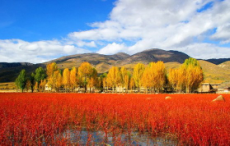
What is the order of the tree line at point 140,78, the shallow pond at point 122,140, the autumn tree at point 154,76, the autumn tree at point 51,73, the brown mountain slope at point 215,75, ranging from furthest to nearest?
the brown mountain slope at point 215,75 → the autumn tree at point 51,73 → the tree line at point 140,78 → the autumn tree at point 154,76 → the shallow pond at point 122,140

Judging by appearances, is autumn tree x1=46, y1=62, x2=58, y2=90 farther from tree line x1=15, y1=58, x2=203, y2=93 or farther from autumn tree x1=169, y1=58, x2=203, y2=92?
autumn tree x1=169, y1=58, x2=203, y2=92

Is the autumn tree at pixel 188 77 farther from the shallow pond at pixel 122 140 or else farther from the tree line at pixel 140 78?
the shallow pond at pixel 122 140

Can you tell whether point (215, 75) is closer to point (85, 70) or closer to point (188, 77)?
point (188, 77)

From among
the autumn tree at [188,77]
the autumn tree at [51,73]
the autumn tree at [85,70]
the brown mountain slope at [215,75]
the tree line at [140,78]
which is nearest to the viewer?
the autumn tree at [188,77]

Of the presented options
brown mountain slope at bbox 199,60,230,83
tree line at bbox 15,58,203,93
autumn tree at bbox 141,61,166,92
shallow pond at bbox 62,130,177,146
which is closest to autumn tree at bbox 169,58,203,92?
tree line at bbox 15,58,203,93

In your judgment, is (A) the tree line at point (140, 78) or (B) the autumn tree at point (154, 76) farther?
(A) the tree line at point (140, 78)

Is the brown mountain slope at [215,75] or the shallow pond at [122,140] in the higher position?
the brown mountain slope at [215,75]

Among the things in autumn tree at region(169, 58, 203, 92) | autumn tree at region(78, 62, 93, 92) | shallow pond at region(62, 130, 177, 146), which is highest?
autumn tree at region(78, 62, 93, 92)

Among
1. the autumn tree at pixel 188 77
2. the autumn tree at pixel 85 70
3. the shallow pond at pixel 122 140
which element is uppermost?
the autumn tree at pixel 85 70

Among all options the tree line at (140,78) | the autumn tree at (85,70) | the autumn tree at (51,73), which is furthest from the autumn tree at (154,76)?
the autumn tree at (51,73)

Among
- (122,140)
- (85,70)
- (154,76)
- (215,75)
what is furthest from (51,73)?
(215,75)

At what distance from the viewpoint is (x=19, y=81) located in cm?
6041

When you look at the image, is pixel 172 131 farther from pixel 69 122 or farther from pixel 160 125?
pixel 69 122

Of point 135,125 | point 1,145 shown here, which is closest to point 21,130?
point 1,145
